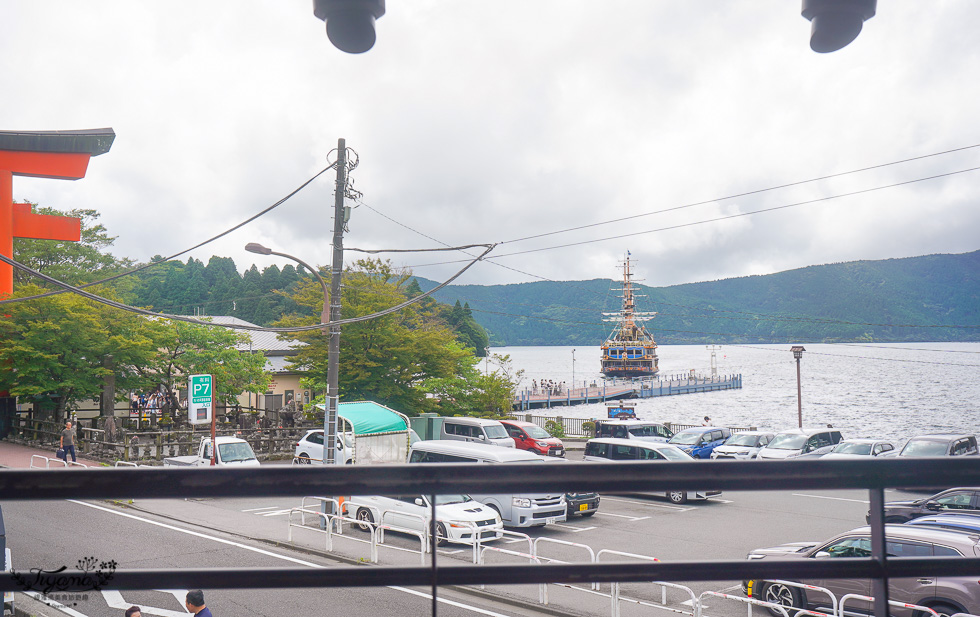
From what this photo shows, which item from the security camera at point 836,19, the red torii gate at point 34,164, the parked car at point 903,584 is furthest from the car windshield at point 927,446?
the red torii gate at point 34,164

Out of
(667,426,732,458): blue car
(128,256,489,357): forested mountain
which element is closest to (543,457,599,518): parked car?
(667,426,732,458): blue car

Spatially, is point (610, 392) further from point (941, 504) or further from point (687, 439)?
point (941, 504)

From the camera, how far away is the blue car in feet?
88.7

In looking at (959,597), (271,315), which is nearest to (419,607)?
(959,597)

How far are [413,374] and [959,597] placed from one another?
2289 centimetres

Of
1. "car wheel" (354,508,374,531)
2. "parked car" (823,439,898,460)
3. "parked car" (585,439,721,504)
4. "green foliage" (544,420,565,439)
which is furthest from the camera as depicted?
"green foliage" (544,420,565,439)

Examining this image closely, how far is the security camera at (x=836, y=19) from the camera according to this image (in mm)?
2463

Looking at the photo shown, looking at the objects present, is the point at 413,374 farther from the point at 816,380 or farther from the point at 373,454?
the point at 816,380

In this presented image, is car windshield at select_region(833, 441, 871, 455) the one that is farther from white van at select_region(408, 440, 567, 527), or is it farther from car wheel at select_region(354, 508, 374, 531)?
car wheel at select_region(354, 508, 374, 531)

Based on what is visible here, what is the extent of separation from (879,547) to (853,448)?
80.9 ft

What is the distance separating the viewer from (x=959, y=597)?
6129mm

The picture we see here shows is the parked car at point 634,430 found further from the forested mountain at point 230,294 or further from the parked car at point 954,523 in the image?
the forested mountain at point 230,294

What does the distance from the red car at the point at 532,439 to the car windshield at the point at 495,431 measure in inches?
52.5

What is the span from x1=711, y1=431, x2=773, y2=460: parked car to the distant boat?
75.0m
